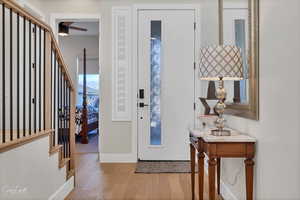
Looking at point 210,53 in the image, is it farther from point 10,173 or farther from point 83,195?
point 83,195

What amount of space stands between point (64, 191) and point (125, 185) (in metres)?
0.72

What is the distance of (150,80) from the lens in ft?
14.3

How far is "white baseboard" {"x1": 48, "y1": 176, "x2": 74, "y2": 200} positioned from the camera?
8.36 feet

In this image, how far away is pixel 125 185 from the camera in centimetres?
321

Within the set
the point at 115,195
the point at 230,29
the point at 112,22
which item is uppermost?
the point at 112,22

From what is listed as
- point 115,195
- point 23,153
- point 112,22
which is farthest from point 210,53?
point 112,22

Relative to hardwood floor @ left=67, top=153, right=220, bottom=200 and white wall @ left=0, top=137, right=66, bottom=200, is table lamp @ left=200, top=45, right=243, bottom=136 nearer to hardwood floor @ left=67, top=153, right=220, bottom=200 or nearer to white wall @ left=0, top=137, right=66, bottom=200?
hardwood floor @ left=67, top=153, right=220, bottom=200

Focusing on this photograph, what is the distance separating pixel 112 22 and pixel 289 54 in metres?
3.29

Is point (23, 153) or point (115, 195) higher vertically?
point (23, 153)

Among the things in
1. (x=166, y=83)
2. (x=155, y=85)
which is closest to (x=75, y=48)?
(x=155, y=85)

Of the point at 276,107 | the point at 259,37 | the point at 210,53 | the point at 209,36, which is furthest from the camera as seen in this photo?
the point at 209,36

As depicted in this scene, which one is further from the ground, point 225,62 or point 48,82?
point 225,62

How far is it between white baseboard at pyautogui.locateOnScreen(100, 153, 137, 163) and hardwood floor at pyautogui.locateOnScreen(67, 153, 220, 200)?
0.22m

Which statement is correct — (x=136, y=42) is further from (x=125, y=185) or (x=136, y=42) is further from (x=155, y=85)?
(x=125, y=185)
